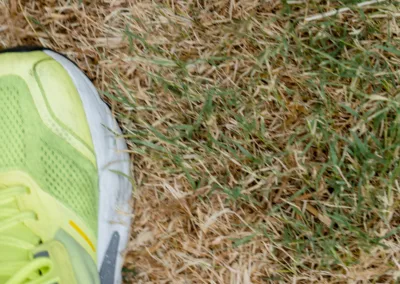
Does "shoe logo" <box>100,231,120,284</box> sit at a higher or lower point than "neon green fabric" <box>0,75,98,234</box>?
lower

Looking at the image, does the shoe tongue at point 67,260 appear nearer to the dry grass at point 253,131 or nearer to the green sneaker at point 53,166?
the green sneaker at point 53,166

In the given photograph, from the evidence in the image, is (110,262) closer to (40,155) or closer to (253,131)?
(40,155)

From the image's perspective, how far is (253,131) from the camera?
1.39 meters

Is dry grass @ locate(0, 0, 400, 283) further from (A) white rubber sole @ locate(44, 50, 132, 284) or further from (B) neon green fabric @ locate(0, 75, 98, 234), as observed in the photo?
(B) neon green fabric @ locate(0, 75, 98, 234)

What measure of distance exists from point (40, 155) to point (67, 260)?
26 centimetres

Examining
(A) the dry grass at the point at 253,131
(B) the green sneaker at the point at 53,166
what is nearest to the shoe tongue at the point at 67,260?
(B) the green sneaker at the point at 53,166

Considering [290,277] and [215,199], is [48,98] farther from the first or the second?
[290,277]

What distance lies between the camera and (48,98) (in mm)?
1356

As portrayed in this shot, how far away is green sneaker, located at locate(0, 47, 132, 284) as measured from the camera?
52.7 inches

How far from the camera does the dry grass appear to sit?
4.42 feet

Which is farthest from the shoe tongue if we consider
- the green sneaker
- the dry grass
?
the dry grass

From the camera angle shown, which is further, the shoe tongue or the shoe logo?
the shoe logo

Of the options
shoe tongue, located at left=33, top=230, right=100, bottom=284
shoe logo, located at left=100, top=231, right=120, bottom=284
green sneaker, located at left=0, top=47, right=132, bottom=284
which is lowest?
shoe logo, located at left=100, top=231, right=120, bottom=284

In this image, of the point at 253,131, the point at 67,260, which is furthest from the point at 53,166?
the point at 253,131
